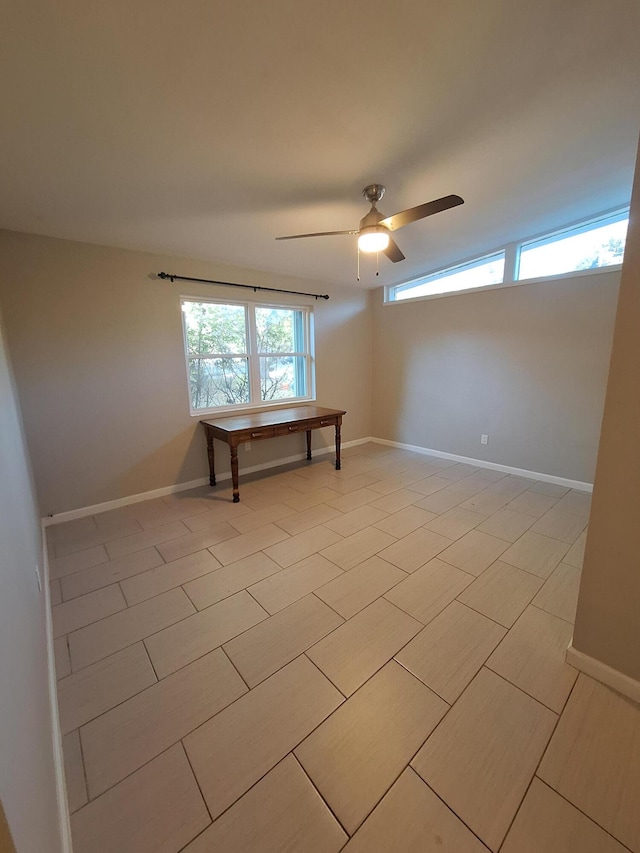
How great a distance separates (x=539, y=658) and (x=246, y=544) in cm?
179

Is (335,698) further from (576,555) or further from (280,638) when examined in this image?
(576,555)

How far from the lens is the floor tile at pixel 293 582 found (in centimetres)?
183

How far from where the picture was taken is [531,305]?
129 inches

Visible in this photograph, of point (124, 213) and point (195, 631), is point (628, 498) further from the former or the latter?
point (124, 213)

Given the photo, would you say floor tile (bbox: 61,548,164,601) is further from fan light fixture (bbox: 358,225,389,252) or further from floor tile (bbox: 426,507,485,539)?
fan light fixture (bbox: 358,225,389,252)

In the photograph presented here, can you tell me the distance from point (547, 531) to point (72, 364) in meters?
3.99

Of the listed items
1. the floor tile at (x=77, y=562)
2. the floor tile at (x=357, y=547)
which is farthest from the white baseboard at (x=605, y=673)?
the floor tile at (x=77, y=562)

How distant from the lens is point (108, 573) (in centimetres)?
210

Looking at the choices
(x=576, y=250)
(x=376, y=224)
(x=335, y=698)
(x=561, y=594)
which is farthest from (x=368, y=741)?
(x=576, y=250)

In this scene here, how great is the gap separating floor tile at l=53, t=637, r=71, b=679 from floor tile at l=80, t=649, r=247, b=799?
0.33m

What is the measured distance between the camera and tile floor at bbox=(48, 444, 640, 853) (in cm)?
96

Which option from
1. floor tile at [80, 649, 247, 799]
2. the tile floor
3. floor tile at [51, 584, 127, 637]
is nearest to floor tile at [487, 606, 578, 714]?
the tile floor

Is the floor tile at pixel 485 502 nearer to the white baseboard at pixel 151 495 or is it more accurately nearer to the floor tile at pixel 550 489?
the floor tile at pixel 550 489

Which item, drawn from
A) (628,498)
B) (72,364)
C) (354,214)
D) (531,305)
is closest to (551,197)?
(531,305)
